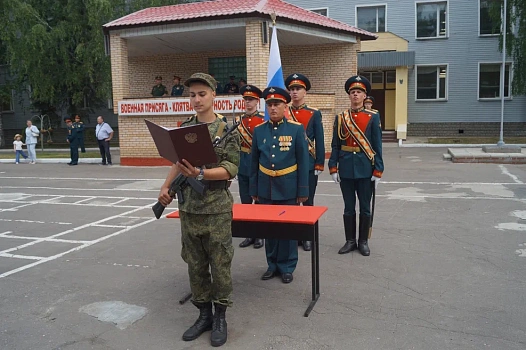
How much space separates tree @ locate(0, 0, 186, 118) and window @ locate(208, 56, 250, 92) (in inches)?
262

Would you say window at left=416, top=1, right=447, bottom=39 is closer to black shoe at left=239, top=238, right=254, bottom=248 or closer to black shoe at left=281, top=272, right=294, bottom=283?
black shoe at left=239, top=238, right=254, bottom=248

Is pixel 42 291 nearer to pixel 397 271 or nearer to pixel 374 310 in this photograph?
pixel 374 310

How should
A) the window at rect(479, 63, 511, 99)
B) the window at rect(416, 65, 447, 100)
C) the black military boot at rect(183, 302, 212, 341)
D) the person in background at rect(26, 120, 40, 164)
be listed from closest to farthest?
the black military boot at rect(183, 302, 212, 341), the person in background at rect(26, 120, 40, 164), the window at rect(479, 63, 511, 99), the window at rect(416, 65, 447, 100)

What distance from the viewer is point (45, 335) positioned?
404cm

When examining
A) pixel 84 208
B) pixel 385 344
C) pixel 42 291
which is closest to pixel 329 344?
pixel 385 344

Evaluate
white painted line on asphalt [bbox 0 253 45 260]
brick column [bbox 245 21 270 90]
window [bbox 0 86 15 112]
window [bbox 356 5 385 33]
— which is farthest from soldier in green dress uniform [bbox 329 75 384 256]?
window [bbox 0 86 15 112]

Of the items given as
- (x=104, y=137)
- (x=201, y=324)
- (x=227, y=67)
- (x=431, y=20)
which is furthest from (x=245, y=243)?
(x=431, y=20)

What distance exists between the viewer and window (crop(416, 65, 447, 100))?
26.6m

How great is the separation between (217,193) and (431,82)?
2546cm

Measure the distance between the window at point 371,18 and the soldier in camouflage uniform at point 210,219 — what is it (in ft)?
82.3

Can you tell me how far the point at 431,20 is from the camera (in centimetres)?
2642

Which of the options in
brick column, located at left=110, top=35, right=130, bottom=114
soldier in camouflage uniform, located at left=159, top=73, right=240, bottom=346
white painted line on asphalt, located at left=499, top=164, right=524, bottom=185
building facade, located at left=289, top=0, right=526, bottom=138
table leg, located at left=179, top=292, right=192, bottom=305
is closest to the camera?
soldier in camouflage uniform, located at left=159, top=73, right=240, bottom=346

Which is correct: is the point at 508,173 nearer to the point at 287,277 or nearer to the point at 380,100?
the point at 287,277

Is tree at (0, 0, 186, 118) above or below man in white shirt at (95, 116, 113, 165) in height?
above
